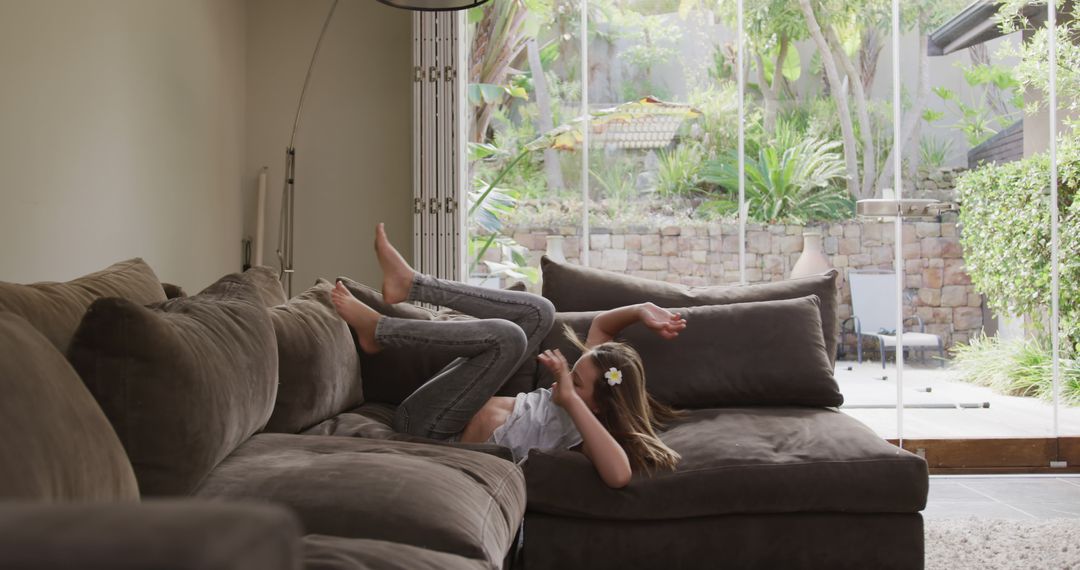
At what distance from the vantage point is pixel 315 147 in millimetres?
5172

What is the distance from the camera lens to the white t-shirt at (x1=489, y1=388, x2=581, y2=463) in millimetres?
2717

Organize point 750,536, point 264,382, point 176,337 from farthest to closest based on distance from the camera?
1. point 750,536
2. point 264,382
3. point 176,337

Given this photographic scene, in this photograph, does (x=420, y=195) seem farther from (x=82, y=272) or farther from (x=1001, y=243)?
(x=1001, y=243)

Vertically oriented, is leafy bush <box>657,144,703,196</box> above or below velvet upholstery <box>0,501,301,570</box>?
above

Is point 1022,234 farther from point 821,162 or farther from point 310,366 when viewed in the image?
point 310,366

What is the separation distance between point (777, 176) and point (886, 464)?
258 cm

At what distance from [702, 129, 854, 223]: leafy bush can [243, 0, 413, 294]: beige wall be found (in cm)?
170

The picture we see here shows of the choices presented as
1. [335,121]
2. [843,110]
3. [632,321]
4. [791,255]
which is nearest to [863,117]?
[843,110]

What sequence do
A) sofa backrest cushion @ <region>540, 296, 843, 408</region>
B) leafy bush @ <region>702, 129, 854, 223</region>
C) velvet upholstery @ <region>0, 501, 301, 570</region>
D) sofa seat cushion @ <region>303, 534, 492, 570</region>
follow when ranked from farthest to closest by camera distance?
leafy bush @ <region>702, 129, 854, 223</region>, sofa backrest cushion @ <region>540, 296, 843, 408</region>, sofa seat cushion @ <region>303, 534, 492, 570</region>, velvet upholstery @ <region>0, 501, 301, 570</region>

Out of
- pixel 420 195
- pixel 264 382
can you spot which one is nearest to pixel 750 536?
pixel 264 382

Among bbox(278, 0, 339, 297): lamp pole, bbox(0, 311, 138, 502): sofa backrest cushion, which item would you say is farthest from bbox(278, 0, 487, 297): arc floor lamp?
bbox(0, 311, 138, 502): sofa backrest cushion

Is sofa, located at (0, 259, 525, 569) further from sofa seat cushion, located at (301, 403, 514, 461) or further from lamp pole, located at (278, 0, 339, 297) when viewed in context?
lamp pole, located at (278, 0, 339, 297)

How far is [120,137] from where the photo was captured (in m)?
3.60

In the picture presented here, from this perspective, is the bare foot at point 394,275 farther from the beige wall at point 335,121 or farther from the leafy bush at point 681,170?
the leafy bush at point 681,170
